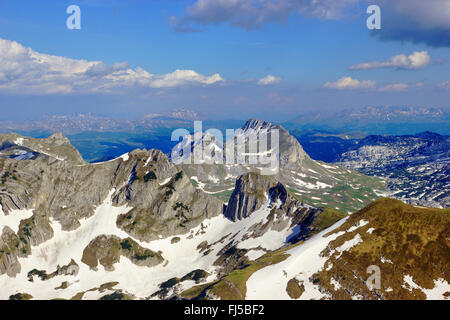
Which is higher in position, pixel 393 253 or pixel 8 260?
pixel 393 253

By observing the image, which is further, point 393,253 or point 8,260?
point 8,260

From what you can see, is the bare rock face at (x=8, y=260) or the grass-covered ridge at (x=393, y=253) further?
the bare rock face at (x=8, y=260)

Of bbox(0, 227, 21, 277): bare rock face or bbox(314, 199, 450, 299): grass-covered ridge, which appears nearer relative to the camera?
bbox(314, 199, 450, 299): grass-covered ridge

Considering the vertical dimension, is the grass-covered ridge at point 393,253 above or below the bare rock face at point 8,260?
above

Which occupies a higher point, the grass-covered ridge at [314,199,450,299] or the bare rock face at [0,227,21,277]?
the grass-covered ridge at [314,199,450,299]
